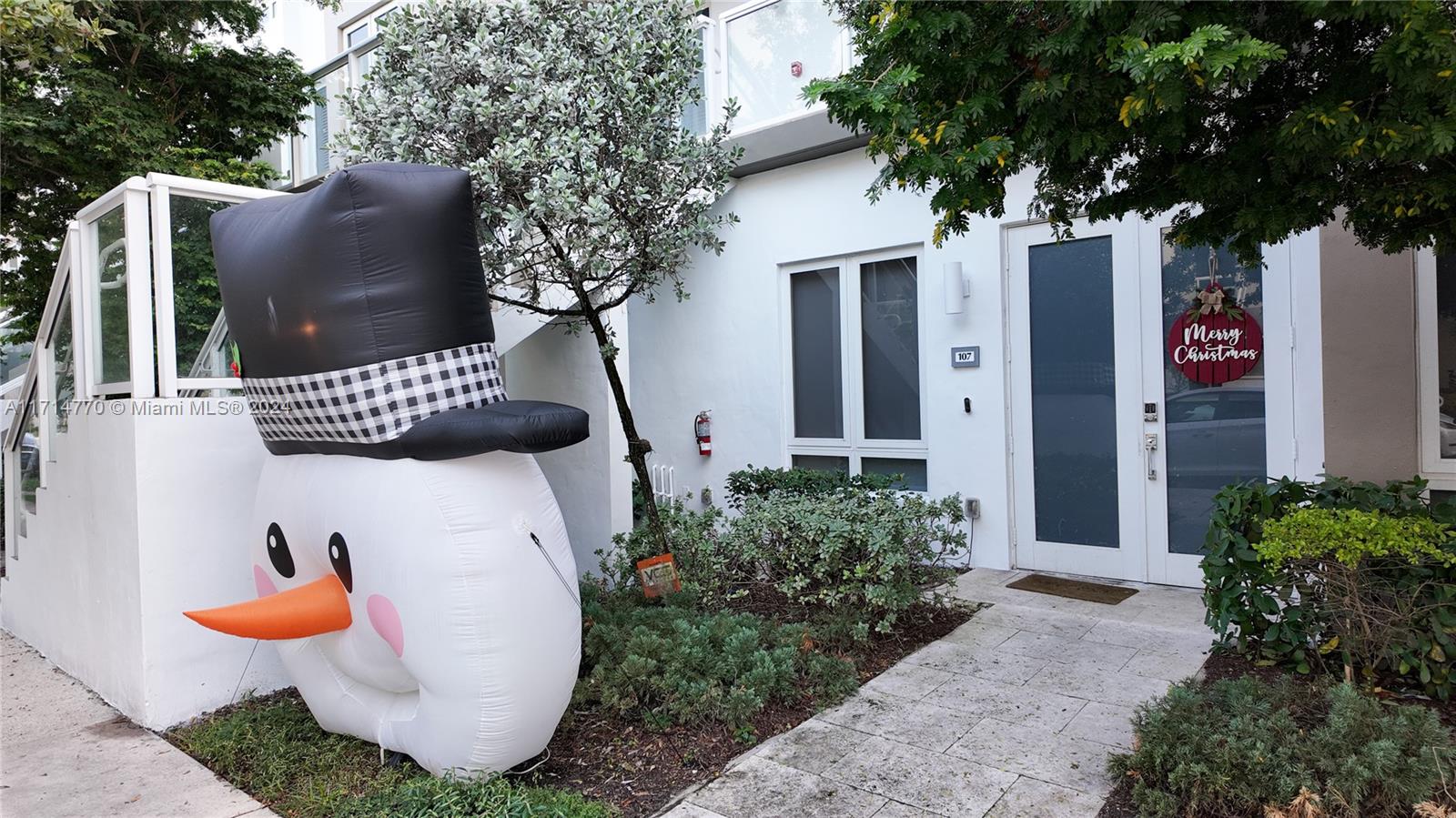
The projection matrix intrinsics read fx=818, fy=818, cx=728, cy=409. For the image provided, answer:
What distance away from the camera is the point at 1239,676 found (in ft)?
13.1

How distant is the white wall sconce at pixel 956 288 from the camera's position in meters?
6.38

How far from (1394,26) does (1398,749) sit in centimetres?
228

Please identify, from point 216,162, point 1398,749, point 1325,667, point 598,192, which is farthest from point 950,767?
point 216,162

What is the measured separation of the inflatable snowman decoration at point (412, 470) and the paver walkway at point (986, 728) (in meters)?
0.87

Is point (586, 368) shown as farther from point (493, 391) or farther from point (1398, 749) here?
point (1398, 749)

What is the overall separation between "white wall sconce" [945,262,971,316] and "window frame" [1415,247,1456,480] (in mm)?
2766

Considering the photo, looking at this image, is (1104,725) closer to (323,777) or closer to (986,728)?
(986,728)

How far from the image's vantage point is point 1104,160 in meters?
3.18

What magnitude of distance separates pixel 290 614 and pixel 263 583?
651mm

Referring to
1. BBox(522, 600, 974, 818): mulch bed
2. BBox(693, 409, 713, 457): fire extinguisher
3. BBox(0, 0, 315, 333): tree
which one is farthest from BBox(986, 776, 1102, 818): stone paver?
BBox(0, 0, 315, 333): tree

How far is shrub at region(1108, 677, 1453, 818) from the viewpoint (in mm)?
2672

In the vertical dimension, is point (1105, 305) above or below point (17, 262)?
below

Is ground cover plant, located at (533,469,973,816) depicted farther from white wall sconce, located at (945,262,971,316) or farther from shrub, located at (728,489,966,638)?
white wall sconce, located at (945,262,971,316)

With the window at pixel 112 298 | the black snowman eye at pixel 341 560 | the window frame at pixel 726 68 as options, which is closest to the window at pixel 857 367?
the window frame at pixel 726 68
